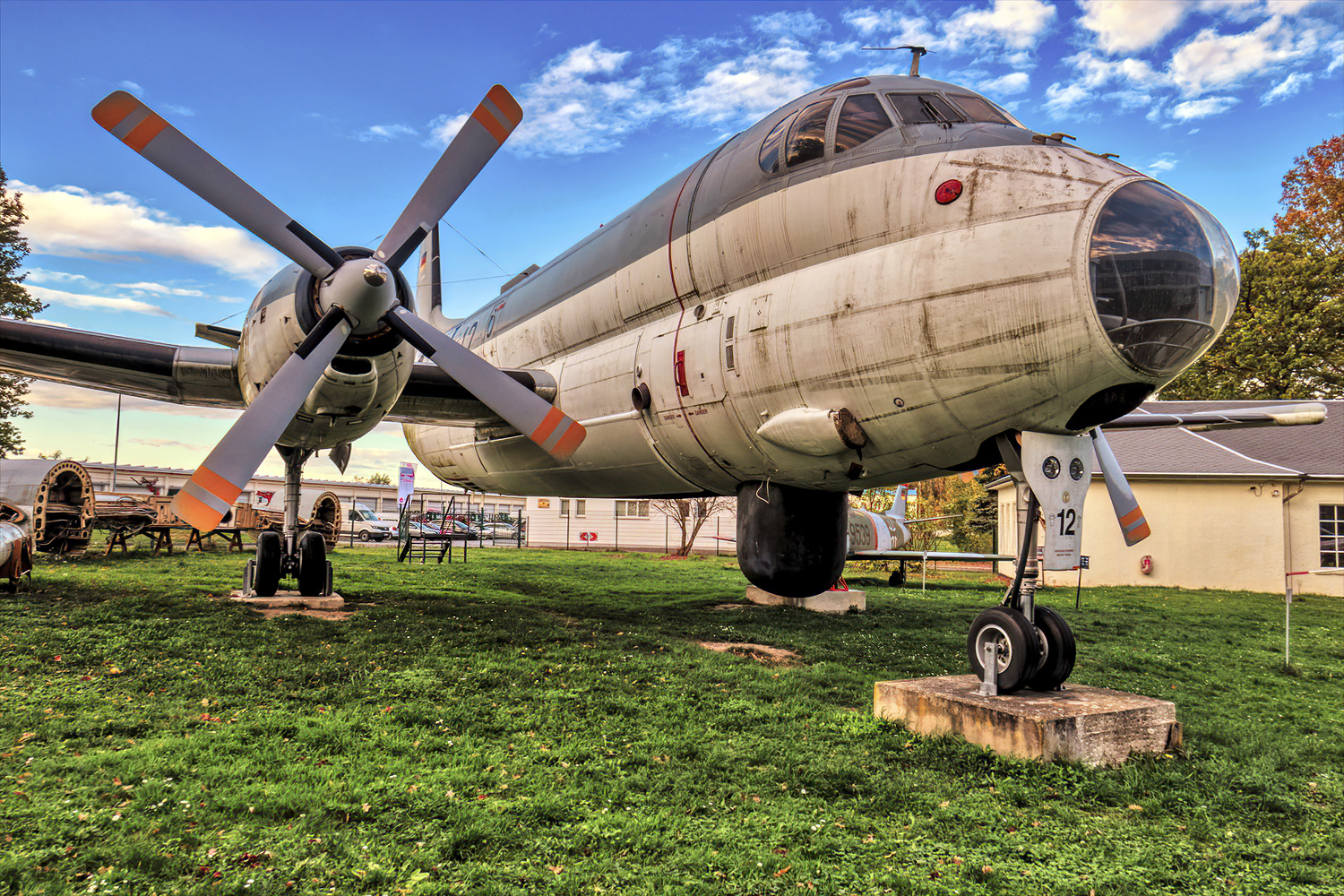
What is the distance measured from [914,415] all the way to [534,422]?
402 centimetres

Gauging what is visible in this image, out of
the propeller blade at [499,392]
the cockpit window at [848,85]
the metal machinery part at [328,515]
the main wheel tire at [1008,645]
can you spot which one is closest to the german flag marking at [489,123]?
the propeller blade at [499,392]

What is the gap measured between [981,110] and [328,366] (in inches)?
282

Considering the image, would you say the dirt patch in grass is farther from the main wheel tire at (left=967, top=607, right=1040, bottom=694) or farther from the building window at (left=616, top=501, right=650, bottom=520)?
the building window at (left=616, top=501, right=650, bottom=520)

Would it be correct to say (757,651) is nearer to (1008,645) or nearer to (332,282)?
(1008,645)

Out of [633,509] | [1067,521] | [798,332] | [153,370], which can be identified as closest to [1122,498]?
[1067,521]

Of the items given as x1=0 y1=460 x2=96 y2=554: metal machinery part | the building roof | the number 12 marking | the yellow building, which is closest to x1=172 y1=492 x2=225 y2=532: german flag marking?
the number 12 marking

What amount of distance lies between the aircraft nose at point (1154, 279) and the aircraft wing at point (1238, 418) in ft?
6.43

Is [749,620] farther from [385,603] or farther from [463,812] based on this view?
[463,812]

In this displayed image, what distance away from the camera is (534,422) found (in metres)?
7.99

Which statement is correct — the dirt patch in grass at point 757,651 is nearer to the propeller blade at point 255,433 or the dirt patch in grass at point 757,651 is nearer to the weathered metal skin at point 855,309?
the weathered metal skin at point 855,309

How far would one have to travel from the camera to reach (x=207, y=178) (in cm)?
767

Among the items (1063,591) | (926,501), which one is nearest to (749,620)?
(1063,591)

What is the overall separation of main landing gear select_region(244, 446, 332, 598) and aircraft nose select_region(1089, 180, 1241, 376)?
10546 millimetres

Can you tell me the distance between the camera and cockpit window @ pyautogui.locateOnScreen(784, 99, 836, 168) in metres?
6.80
